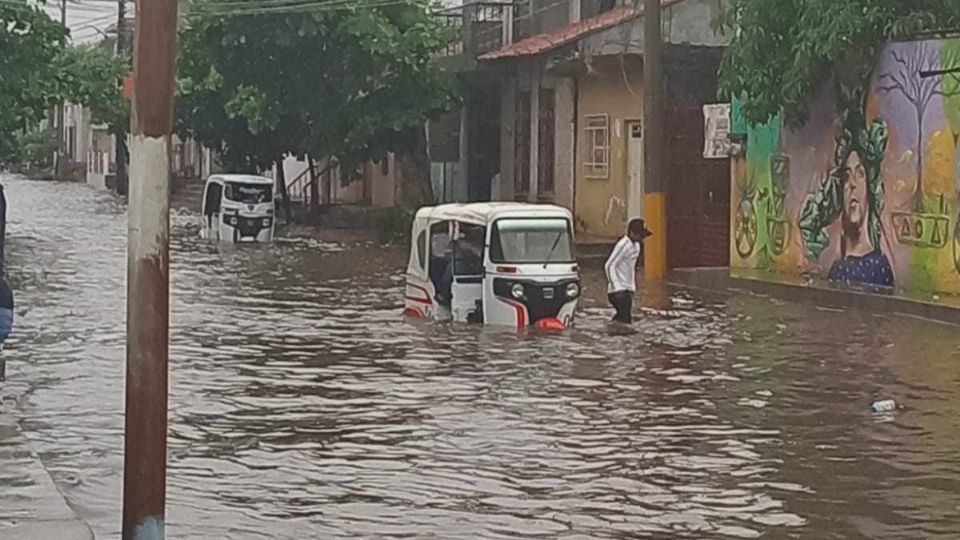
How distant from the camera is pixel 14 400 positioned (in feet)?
47.2

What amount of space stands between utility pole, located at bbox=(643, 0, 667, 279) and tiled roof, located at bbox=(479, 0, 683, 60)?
622 cm

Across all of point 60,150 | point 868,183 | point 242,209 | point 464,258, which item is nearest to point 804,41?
point 868,183

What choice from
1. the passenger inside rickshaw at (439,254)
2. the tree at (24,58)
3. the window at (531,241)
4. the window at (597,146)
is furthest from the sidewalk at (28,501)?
the window at (597,146)

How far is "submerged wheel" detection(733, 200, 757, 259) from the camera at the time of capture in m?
28.4

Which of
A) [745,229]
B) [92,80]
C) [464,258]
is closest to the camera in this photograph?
[464,258]

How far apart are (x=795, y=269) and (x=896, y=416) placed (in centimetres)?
1330

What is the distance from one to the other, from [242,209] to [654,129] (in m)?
14.6

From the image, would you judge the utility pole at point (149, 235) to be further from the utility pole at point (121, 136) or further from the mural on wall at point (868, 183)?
the utility pole at point (121, 136)

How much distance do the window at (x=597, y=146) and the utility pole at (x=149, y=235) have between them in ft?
96.5

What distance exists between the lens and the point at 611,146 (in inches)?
1428

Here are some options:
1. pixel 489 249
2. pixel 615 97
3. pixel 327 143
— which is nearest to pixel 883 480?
pixel 489 249

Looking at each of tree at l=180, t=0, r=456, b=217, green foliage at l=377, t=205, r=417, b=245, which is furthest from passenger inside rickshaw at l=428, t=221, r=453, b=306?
tree at l=180, t=0, r=456, b=217

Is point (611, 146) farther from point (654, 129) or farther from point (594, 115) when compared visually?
point (654, 129)

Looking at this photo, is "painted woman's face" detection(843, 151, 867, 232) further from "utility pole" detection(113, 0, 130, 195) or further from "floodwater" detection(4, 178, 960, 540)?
"utility pole" detection(113, 0, 130, 195)
